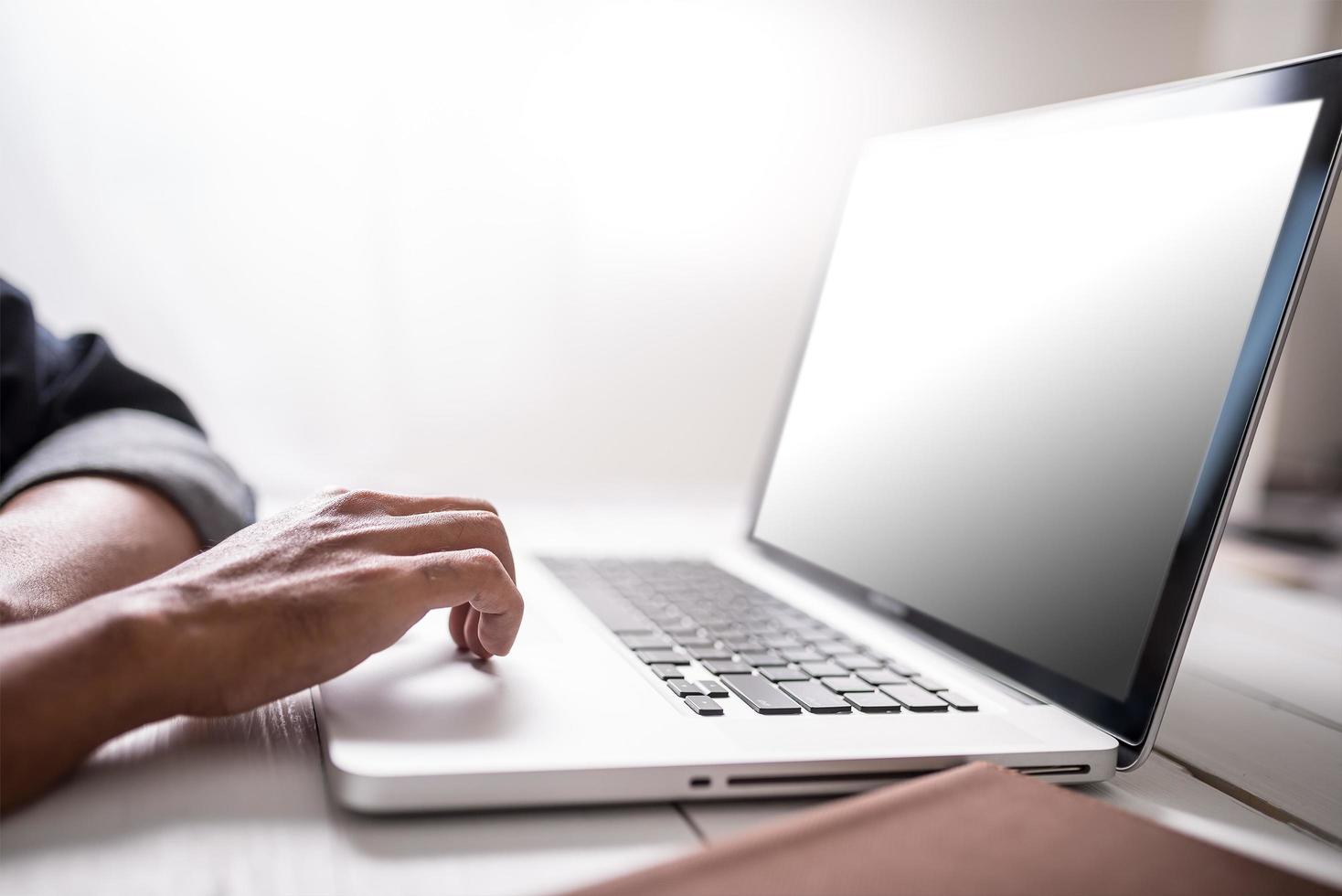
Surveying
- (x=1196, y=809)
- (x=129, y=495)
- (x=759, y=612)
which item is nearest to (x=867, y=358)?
(x=759, y=612)

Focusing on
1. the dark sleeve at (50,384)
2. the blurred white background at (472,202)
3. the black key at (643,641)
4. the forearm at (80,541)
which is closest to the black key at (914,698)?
the black key at (643,641)

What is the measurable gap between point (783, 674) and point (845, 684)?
0.10ft

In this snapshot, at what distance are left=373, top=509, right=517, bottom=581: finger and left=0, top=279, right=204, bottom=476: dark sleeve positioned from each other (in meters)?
0.41

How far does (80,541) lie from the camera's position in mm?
539

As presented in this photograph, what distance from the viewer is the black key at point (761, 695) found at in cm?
43

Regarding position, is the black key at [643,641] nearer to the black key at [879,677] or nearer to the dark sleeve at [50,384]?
the black key at [879,677]

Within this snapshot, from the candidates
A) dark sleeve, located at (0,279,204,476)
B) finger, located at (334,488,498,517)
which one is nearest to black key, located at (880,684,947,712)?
finger, located at (334,488,498,517)

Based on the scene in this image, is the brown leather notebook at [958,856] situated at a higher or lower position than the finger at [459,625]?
higher

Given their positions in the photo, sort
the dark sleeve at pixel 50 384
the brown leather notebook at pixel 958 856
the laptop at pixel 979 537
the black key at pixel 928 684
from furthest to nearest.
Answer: the dark sleeve at pixel 50 384 → the black key at pixel 928 684 → the laptop at pixel 979 537 → the brown leather notebook at pixel 958 856

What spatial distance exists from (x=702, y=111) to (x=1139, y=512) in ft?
3.17

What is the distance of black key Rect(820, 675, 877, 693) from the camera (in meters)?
0.48

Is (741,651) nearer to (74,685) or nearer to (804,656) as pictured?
(804,656)

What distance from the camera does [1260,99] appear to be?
1.68 ft

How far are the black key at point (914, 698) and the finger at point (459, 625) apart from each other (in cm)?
20
